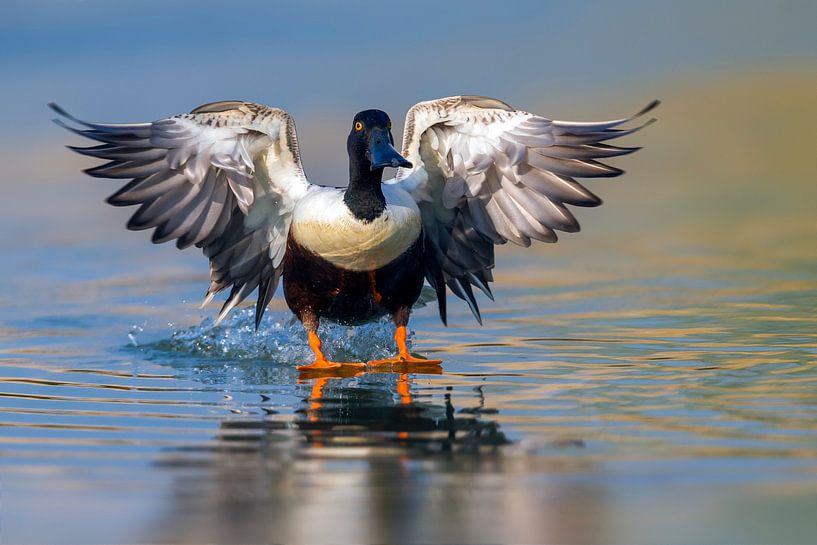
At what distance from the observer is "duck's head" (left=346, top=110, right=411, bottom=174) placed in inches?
379

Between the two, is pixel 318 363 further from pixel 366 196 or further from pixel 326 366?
pixel 366 196

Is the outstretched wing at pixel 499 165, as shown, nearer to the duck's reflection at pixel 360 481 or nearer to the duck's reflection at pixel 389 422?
the duck's reflection at pixel 389 422

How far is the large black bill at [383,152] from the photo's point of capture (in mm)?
9500

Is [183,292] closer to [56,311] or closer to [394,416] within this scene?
[56,311]

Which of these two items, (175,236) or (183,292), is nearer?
(175,236)

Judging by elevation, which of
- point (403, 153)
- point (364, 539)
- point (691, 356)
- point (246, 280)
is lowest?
point (364, 539)

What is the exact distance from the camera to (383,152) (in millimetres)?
9672

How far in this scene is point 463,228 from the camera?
1078cm

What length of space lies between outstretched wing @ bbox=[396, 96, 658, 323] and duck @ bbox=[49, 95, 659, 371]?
1 cm

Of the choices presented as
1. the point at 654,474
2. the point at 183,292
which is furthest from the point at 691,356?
the point at 183,292

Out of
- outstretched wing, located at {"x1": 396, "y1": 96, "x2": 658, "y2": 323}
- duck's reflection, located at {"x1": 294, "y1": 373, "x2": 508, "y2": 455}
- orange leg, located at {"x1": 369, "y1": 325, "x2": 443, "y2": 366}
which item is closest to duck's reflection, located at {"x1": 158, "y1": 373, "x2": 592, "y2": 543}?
duck's reflection, located at {"x1": 294, "y1": 373, "x2": 508, "y2": 455}

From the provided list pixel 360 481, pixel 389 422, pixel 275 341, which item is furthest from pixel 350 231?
pixel 360 481

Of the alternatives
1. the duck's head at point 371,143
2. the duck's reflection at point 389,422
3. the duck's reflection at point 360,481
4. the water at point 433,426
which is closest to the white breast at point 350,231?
the duck's head at point 371,143

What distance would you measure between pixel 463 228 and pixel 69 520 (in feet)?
17.4
